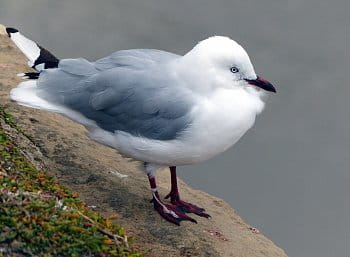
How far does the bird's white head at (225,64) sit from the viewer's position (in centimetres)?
539

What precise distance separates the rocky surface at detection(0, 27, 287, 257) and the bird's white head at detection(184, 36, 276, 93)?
3.56ft

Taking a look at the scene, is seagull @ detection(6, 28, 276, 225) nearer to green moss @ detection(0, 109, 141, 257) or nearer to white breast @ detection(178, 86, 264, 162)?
white breast @ detection(178, 86, 264, 162)

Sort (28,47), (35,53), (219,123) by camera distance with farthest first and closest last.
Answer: (28,47), (35,53), (219,123)

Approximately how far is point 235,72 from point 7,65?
3.89 metres

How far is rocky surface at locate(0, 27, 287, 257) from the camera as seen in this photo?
18.2 feet

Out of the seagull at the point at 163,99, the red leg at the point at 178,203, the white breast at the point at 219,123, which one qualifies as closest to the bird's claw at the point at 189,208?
the red leg at the point at 178,203

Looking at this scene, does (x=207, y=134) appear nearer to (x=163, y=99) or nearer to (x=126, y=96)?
(x=163, y=99)

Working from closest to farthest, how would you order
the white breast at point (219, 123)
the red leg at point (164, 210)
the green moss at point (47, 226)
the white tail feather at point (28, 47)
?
1. the green moss at point (47, 226)
2. the white breast at point (219, 123)
3. the red leg at point (164, 210)
4. the white tail feather at point (28, 47)

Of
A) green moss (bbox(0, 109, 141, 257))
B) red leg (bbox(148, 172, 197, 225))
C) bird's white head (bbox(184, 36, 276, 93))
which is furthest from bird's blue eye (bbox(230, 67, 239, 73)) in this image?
green moss (bbox(0, 109, 141, 257))

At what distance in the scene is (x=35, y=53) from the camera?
244 inches

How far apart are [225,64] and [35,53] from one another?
5.84ft

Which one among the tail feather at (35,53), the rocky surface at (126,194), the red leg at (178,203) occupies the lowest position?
the rocky surface at (126,194)

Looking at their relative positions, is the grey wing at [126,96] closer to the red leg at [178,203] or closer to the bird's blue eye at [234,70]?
the bird's blue eye at [234,70]

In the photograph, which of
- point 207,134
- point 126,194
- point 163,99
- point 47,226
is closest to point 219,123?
point 207,134
